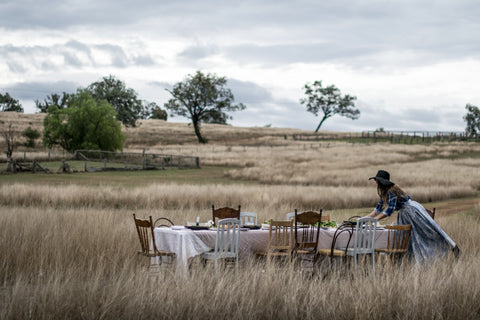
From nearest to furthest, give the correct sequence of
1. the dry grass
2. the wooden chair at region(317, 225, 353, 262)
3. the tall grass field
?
the dry grass, the tall grass field, the wooden chair at region(317, 225, 353, 262)

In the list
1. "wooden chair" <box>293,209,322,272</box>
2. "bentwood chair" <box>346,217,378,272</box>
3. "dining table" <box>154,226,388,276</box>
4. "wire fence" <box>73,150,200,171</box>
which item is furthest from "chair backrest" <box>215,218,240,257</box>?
"wire fence" <box>73,150,200,171</box>

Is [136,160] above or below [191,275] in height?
below

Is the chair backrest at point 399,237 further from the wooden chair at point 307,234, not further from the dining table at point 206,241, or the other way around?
the wooden chair at point 307,234

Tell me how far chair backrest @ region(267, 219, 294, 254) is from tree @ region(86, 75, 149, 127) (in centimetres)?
7480

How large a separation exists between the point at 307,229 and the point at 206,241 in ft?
6.10

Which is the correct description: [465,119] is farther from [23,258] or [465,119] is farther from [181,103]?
[23,258]

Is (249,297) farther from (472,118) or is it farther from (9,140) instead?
(472,118)

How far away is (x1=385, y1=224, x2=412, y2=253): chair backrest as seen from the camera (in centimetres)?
998

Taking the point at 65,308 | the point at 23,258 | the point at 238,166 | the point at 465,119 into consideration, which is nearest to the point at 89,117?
the point at 238,166

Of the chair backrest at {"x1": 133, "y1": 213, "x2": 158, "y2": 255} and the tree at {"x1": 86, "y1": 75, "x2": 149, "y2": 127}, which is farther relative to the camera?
the tree at {"x1": 86, "y1": 75, "x2": 149, "y2": 127}

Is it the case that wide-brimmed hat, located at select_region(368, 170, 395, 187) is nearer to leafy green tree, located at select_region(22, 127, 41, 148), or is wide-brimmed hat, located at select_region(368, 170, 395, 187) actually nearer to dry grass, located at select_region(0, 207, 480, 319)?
dry grass, located at select_region(0, 207, 480, 319)

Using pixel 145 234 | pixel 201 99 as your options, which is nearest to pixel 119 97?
pixel 201 99

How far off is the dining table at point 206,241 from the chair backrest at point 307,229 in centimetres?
18

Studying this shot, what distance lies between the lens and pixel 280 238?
10344mm
